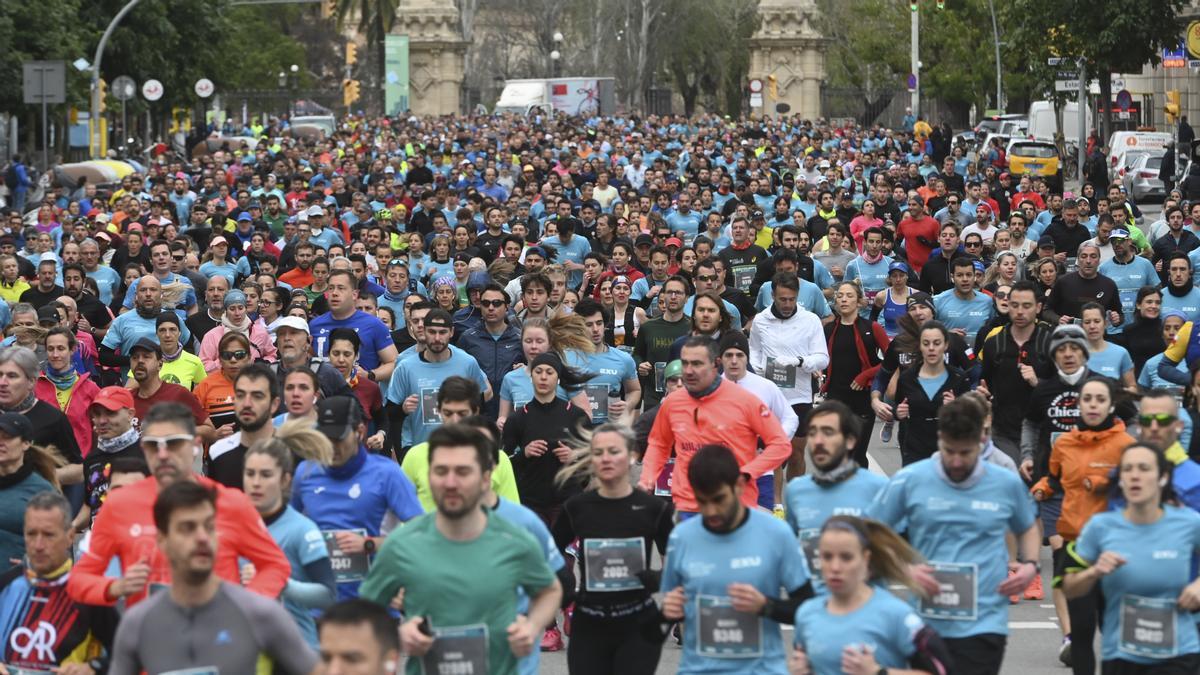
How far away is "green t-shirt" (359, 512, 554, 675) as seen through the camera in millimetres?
6777

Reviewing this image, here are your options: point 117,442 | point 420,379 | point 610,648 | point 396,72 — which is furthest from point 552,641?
point 396,72

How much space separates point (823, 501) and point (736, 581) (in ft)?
3.38

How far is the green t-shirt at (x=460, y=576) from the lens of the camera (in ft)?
22.2

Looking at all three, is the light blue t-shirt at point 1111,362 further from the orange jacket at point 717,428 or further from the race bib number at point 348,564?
the race bib number at point 348,564

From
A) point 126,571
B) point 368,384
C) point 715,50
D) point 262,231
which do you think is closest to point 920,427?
point 368,384

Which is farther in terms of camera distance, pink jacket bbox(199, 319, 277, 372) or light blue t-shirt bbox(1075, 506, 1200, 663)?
pink jacket bbox(199, 319, 277, 372)

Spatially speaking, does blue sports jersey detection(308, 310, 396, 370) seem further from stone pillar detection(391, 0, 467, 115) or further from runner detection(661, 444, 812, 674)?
stone pillar detection(391, 0, 467, 115)

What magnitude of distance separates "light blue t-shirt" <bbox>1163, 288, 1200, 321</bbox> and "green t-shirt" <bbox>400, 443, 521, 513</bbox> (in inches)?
306

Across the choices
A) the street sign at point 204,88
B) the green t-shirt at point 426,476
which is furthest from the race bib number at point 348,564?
the street sign at point 204,88

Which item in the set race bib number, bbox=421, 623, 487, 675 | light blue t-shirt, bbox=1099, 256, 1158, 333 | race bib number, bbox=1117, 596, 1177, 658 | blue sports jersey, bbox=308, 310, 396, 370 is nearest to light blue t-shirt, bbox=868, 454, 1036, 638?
race bib number, bbox=1117, 596, 1177, 658

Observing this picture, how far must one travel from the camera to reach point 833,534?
6.68 metres

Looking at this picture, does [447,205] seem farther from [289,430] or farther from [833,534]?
[833,534]

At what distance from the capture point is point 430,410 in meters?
12.1

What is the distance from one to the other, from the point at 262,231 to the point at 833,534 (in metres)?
15.7
